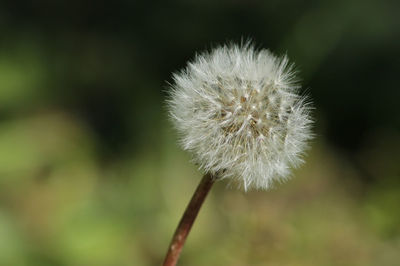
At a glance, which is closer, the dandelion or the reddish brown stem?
the reddish brown stem

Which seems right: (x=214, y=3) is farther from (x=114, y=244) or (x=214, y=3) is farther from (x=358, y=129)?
(x=114, y=244)

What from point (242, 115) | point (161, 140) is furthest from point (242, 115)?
point (161, 140)

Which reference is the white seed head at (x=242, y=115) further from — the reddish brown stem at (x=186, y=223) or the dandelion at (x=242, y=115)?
the reddish brown stem at (x=186, y=223)

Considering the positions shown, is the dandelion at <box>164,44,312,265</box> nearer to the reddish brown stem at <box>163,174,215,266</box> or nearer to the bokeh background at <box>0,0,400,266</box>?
the reddish brown stem at <box>163,174,215,266</box>

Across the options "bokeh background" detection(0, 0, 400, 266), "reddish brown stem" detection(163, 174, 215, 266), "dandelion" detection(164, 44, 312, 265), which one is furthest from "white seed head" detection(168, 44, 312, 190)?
"bokeh background" detection(0, 0, 400, 266)

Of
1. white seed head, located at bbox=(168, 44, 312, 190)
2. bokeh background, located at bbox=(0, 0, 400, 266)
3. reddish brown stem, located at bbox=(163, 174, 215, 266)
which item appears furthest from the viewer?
bokeh background, located at bbox=(0, 0, 400, 266)

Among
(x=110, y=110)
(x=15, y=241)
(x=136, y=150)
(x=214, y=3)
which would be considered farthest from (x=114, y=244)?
(x=214, y=3)

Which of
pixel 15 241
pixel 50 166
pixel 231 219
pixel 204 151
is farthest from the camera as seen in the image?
pixel 50 166

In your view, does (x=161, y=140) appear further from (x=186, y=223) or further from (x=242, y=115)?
(x=186, y=223)
